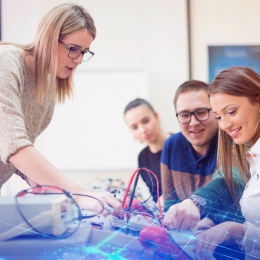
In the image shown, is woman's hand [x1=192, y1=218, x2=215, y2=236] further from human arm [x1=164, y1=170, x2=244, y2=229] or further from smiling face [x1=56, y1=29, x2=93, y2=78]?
smiling face [x1=56, y1=29, x2=93, y2=78]

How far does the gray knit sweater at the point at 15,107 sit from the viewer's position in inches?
23.0

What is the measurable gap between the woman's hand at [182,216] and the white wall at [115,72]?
4.81 feet

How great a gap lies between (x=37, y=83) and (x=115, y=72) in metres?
1.47

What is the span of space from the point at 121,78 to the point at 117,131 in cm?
33

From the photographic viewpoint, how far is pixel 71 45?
702mm

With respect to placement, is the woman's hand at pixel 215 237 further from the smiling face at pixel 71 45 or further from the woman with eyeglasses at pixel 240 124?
the smiling face at pixel 71 45

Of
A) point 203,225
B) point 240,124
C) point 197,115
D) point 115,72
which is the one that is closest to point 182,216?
point 203,225

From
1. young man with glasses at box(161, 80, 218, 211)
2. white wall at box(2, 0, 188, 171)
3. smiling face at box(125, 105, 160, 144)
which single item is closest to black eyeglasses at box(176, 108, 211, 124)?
young man with glasses at box(161, 80, 218, 211)

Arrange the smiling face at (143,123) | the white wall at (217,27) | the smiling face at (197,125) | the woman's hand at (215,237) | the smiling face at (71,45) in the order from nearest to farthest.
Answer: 1. the woman's hand at (215,237)
2. the smiling face at (71,45)
3. the smiling face at (197,125)
4. the smiling face at (143,123)
5. the white wall at (217,27)

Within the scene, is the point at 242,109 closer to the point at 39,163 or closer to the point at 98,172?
the point at 39,163

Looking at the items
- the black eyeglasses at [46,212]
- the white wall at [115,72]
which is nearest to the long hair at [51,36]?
the black eyeglasses at [46,212]

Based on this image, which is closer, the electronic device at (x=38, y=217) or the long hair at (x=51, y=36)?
the electronic device at (x=38, y=217)

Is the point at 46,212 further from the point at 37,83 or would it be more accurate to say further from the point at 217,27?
the point at 217,27

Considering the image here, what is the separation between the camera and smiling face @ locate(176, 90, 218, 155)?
0.83 meters
